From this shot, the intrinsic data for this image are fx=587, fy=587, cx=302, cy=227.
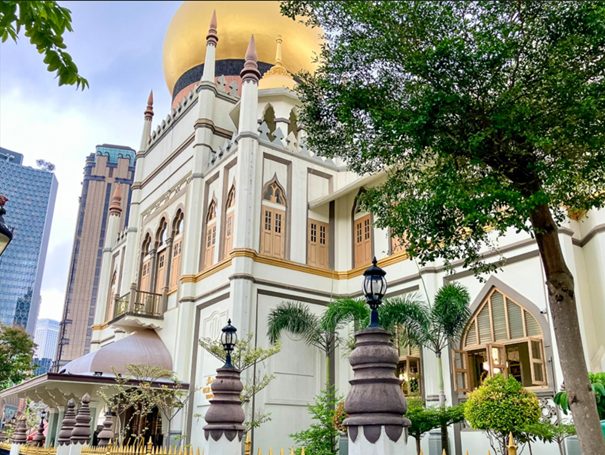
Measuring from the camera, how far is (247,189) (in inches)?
622

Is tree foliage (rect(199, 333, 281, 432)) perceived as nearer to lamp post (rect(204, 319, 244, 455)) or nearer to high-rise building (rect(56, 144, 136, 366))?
lamp post (rect(204, 319, 244, 455))

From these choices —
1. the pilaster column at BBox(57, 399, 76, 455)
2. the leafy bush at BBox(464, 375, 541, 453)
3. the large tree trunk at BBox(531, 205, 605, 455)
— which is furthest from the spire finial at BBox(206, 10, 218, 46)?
the large tree trunk at BBox(531, 205, 605, 455)

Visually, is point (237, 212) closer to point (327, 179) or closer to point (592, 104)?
point (327, 179)

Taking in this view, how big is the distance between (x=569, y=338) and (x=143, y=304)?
14992 mm

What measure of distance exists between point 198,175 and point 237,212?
10.8 feet

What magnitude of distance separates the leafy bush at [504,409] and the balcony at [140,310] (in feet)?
37.1

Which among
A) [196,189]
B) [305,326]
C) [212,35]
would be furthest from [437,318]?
[212,35]

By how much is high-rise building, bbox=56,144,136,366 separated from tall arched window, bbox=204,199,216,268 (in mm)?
47281

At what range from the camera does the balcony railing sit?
1821 centimetres

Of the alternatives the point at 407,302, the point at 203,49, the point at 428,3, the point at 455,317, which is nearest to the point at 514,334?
the point at 455,317

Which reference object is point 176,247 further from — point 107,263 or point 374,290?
point 374,290

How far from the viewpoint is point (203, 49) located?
75.0 ft

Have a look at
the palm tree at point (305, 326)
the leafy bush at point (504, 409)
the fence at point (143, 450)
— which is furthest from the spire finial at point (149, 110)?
the leafy bush at point (504, 409)

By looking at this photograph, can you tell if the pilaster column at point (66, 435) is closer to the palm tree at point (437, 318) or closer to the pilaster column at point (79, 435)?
the pilaster column at point (79, 435)
